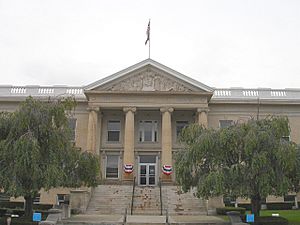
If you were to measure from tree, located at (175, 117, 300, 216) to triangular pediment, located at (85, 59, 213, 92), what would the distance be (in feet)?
53.4

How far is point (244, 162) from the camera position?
19.0m

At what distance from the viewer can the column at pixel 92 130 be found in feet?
117

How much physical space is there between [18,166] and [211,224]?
31.5 ft

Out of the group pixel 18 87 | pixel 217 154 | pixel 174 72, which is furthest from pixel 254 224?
pixel 18 87

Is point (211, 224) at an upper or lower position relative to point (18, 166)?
lower

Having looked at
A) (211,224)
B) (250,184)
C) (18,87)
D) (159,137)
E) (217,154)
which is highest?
(18,87)

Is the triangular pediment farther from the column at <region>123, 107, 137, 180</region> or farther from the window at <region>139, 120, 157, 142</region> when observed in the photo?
the window at <region>139, 120, 157, 142</region>

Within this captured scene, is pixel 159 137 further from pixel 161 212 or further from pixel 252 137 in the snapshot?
pixel 252 137

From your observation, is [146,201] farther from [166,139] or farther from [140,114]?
[140,114]

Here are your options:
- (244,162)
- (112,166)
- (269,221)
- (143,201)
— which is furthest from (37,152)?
(112,166)

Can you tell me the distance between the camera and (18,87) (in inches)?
1550

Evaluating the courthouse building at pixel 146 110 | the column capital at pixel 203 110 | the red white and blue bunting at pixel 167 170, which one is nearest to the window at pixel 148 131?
the courthouse building at pixel 146 110

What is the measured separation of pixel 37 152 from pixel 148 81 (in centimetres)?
1985

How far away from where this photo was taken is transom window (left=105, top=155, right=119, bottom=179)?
124ft
